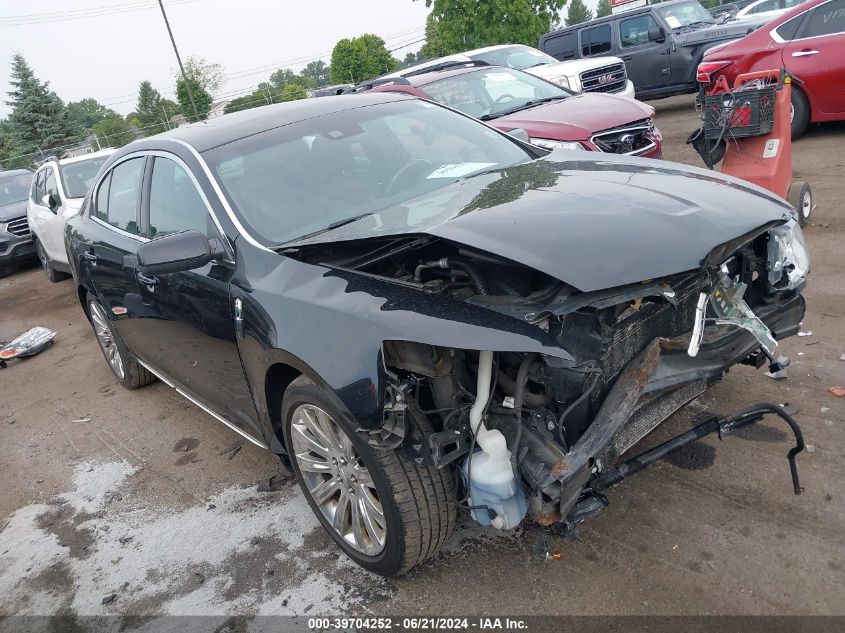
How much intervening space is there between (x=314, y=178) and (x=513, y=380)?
1530 millimetres

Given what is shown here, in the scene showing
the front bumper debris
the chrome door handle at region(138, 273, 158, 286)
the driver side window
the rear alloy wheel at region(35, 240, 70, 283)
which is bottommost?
the rear alloy wheel at region(35, 240, 70, 283)

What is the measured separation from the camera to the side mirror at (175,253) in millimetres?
2936

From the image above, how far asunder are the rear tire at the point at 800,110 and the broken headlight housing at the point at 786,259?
260 inches

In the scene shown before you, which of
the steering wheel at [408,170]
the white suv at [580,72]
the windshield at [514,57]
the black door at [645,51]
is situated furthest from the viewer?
the black door at [645,51]

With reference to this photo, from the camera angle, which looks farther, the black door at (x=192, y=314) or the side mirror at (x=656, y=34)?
the side mirror at (x=656, y=34)

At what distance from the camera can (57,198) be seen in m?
8.80

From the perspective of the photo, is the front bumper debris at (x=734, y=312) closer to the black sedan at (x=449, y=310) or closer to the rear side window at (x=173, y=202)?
the black sedan at (x=449, y=310)

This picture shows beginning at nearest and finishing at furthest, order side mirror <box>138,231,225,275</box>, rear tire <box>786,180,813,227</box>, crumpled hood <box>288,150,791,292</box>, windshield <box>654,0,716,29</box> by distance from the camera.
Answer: crumpled hood <box>288,150,791,292</box>, side mirror <box>138,231,225,275</box>, rear tire <box>786,180,813,227</box>, windshield <box>654,0,716,29</box>

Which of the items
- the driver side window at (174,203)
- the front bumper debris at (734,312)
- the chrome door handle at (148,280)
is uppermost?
the driver side window at (174,203)

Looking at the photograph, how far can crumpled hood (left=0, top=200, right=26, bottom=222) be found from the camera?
1155 cm

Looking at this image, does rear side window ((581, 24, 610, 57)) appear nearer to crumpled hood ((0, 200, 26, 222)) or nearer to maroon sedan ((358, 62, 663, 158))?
maroon sedan ((358, 62, 663, 158))

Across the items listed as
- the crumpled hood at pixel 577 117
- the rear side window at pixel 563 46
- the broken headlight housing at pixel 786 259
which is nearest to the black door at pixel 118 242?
the broken headlight housing at pixel 786 259

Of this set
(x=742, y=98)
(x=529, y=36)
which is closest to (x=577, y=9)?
(x=529, y=36)

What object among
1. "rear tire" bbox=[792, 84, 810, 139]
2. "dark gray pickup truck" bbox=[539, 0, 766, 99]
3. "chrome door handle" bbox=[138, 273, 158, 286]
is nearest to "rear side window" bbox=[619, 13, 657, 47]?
"dark gray pickup truck" bbox=[539, 0, 766, 99]
